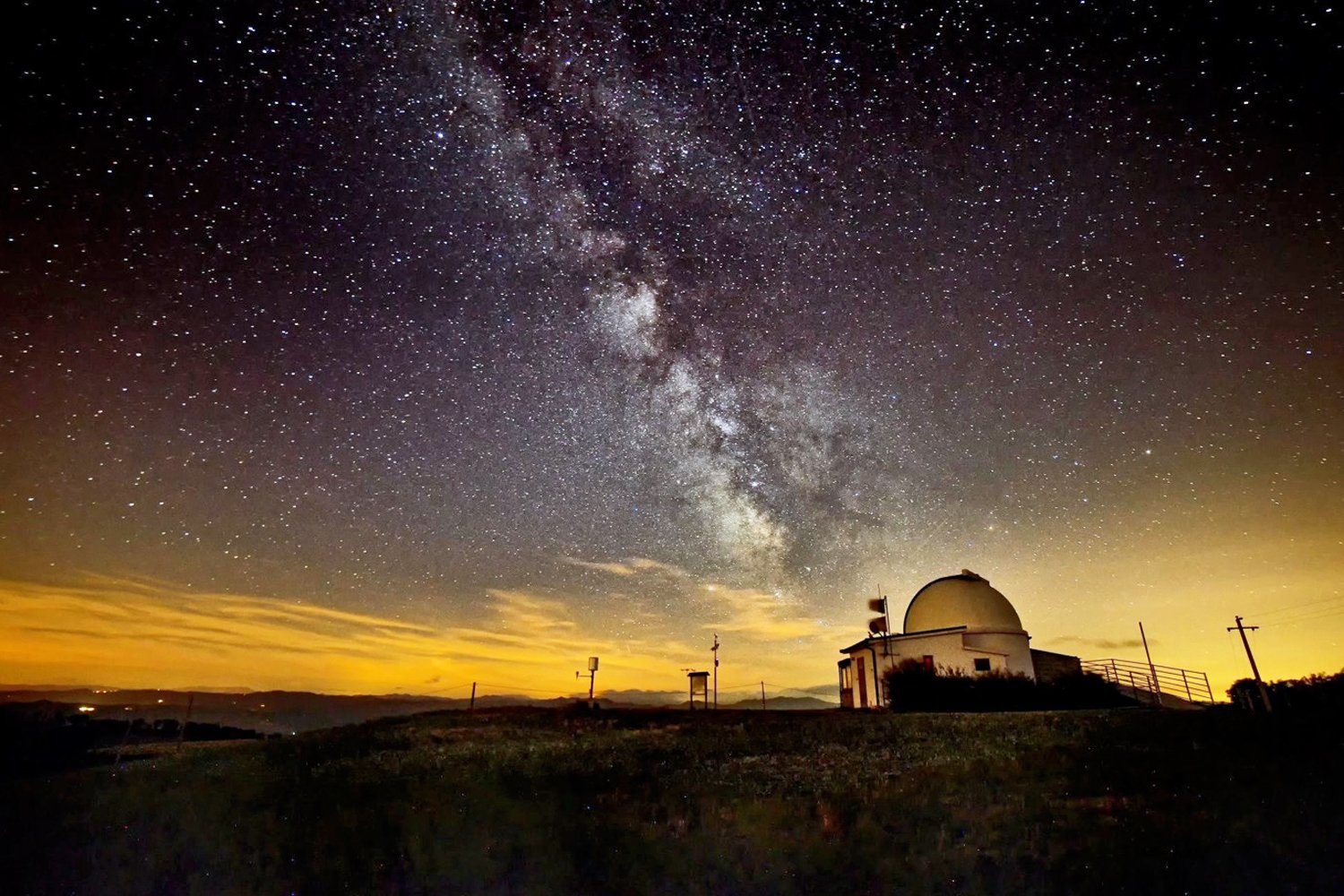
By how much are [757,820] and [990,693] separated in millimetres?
21732

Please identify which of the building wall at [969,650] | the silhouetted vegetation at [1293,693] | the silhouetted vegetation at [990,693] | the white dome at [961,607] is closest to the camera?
the silhouetted vegetation at [990,693]

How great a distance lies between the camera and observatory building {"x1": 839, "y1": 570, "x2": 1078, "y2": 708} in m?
31.9

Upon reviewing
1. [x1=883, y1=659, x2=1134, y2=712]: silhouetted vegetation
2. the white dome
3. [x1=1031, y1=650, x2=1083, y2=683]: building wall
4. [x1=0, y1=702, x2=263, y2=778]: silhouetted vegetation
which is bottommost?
[x1=0, y1=702, x2=263, y2=778]: silhouetted vegetation

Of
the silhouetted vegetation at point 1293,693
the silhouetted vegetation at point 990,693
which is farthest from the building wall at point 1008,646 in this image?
the silhouetted vegetation at point 1293,693

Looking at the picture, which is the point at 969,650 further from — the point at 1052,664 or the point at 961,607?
the point at 1052,664

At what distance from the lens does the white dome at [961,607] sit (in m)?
33.9

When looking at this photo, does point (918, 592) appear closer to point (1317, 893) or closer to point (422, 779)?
point (422, 779)

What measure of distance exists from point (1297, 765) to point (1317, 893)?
18.3 feet

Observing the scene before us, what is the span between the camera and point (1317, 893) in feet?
19.1

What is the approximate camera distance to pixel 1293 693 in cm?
3209

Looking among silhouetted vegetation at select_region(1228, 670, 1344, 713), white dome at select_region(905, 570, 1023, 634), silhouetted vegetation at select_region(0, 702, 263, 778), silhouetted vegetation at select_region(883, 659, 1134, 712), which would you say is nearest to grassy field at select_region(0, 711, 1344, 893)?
silhouetted vegetation at select_region(883, 659, 1134, 712)

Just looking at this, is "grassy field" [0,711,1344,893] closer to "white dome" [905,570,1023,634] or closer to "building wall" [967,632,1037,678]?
"building wall" [967,632,1037,678]

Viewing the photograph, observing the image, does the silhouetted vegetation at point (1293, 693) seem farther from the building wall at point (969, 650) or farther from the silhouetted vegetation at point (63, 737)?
the silhouetted vegetation at point (63, 737)

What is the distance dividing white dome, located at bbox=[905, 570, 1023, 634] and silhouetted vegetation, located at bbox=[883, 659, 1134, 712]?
4861 millimetres
